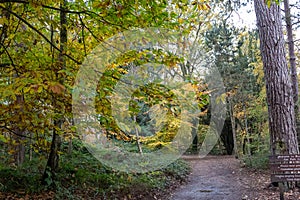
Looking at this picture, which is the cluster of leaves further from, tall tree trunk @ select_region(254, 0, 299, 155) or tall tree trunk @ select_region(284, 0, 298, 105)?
tall tree trunk @ select_region(284, 0, 298, 105)

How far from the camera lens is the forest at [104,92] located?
10.6 ft

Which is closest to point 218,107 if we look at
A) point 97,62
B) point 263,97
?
point 263,97

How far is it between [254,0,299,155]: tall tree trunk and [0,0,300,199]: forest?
0.02 m

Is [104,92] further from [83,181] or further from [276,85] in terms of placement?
[276,85]

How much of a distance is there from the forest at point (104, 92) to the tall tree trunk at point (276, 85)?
0.9 inches

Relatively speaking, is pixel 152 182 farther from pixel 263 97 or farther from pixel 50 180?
pixel 263 97

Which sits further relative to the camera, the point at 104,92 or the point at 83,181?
the point at 83,181

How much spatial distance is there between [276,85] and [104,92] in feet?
15.7

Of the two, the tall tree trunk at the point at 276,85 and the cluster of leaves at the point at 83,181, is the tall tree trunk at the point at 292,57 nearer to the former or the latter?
the tall tree trunk at the point at 276,85

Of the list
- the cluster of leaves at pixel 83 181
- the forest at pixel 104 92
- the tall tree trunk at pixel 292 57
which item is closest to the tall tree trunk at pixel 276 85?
the forest at pixel 104 92

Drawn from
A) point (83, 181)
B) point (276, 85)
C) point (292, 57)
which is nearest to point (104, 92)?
point (83, 181)

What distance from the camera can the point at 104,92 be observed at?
303cm

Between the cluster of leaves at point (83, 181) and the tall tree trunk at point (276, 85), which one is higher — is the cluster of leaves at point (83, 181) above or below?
below

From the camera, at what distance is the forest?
322 centimetres
